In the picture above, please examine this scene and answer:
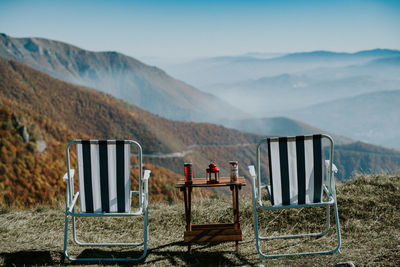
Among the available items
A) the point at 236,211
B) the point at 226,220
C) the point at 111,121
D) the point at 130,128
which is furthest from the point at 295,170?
the point at 111,121

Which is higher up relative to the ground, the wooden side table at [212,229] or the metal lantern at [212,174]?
the metal lantern at [212,174]

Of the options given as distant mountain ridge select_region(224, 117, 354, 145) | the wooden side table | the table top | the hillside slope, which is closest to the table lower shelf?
the wooden side table

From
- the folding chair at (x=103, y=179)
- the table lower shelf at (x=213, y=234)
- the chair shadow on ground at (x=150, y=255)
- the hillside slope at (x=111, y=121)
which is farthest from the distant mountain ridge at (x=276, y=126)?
the folding chair at (x=103, y=179)

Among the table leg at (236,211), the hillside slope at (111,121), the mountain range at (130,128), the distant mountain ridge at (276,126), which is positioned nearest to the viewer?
the table leg at (236,211)

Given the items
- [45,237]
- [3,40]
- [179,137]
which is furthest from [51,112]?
[3,40]

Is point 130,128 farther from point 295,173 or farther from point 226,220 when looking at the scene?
point 295,173

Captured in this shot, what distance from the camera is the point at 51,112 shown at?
64.9 m

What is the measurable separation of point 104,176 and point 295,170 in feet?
5.28

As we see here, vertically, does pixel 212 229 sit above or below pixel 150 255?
above

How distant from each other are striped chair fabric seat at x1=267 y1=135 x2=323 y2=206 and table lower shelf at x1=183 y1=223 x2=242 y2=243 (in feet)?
1.58

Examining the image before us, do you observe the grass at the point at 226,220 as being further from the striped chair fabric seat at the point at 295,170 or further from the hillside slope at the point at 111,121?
the hillside slope at the point at 111,121

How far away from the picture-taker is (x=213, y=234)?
3.18m

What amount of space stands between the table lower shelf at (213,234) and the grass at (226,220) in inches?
5.4

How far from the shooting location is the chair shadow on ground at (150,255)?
2.91 metres
